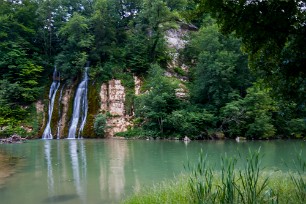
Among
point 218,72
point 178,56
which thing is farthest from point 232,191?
point 178,56

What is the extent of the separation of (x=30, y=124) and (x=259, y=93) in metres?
18.6

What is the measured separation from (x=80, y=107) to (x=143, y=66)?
23.7ft

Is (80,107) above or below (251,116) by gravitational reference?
above

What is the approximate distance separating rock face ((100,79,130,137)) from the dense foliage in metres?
0.76

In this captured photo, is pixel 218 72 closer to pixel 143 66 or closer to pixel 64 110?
pixel 143 66

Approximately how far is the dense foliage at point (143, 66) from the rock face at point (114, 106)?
2.50ft

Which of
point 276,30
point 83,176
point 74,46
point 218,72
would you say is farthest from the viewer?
point 74,46

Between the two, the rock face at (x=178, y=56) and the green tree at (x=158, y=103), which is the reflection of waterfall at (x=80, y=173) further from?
the rock face at (x=178, y=56)

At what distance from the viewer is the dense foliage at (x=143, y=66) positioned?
22.1 metres

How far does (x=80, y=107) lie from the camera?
85.2 feet

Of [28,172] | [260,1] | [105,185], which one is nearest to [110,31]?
[28,172]

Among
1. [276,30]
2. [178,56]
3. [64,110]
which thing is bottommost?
[276,30]

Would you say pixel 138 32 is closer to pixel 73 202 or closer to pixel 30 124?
pixel 30 124

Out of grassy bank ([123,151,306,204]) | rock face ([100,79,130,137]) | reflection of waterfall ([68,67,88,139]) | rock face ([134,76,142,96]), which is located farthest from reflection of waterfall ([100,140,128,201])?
rock face ([134,76,142,96])
